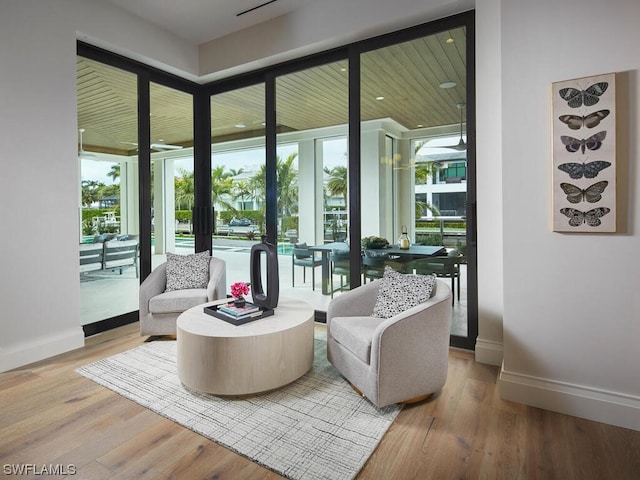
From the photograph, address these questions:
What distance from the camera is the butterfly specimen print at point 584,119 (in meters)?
2.24

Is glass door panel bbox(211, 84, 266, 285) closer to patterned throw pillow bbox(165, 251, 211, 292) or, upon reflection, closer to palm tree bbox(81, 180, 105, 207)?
patterned throw pillow bbox(165, 251, 211, 292)

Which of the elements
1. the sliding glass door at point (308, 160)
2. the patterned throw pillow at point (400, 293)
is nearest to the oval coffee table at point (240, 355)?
the patterned throw pillow at point (400, 293)

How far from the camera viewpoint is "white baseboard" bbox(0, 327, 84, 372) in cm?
314

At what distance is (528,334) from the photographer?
2512mm

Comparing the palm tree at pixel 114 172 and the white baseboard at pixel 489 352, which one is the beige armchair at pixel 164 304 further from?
the white baseboard at pixel 489 352

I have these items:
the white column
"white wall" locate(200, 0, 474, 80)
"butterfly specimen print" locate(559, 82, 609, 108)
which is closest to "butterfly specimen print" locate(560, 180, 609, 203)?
"butterfly specimen print" locate(559, 82, 609, 108)

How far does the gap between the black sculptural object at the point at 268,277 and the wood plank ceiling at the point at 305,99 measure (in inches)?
72.1

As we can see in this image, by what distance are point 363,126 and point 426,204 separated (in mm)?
1054

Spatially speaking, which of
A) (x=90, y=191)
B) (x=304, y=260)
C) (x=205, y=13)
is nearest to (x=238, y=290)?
(x=304, y=260)

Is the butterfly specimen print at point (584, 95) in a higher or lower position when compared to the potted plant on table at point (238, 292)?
higher

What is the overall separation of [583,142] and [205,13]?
12.3ft

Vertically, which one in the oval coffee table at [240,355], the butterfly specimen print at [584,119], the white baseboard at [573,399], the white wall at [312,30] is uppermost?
the white wall at [312,30]

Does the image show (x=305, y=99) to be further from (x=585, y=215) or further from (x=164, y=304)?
(x=585, y=215)

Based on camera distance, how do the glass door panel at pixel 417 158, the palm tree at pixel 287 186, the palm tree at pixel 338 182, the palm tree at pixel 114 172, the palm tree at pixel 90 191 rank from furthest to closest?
the palm tree at pixel 287 186 → the palm tree at pixel 114 172 → the palm tree at pixel 338 182 → the palm tree at pixel 90 191 → the glass door panel at pixel 417 158
